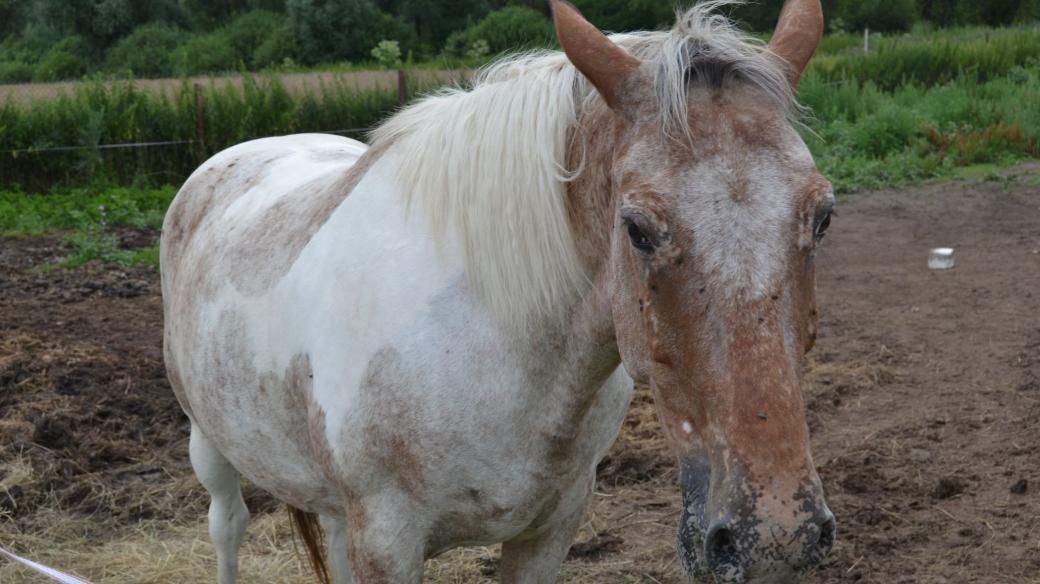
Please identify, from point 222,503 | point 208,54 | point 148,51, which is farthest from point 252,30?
point 222,503

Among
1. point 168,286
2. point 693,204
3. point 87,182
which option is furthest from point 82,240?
point 693,204

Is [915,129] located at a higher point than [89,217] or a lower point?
lower

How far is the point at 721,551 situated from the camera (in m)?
1.59

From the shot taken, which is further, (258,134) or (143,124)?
(258,134)

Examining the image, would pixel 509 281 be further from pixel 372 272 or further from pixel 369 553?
pixel 369 553

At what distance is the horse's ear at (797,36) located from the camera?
1943 mm

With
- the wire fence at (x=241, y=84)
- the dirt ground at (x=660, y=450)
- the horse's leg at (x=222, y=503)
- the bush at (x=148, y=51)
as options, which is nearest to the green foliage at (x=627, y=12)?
the bush at (x=148, y=51)

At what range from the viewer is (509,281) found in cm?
209

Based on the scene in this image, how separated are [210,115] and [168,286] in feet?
29.6

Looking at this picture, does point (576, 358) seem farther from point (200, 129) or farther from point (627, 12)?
point (627, 12)

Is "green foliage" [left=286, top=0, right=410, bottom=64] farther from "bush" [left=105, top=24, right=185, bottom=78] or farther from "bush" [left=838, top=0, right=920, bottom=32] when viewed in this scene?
"bush" [left=838, top=0, right=920, bottom=32]

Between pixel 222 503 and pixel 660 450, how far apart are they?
2.12m

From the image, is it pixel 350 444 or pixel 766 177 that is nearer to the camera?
pixel 766 177

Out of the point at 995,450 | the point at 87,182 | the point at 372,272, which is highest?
the point at 372,272
